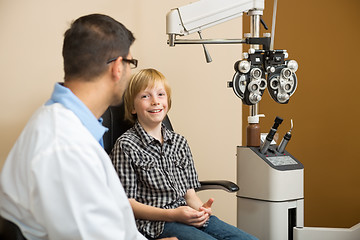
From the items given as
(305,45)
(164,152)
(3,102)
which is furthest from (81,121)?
(305,45)

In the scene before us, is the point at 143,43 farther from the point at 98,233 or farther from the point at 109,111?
the point at 98,233

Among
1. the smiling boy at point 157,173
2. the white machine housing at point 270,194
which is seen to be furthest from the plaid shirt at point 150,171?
the white machine housing at point 270,194

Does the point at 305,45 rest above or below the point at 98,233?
above

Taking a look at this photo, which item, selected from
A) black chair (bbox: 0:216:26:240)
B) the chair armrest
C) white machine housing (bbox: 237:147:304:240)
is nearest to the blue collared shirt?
black chair (bbox: 0:216:26:240)

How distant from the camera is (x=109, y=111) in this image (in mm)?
2008

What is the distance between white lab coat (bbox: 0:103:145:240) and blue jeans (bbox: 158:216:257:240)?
646 millimetres

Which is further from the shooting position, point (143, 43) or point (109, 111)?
point (143, 43)

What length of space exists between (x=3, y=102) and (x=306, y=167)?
1901mm

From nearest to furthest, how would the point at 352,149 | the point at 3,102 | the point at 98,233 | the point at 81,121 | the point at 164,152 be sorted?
the point at 98,233, the point at 81,121, the point at 164,152, the point at 3,102, the point at 352,149

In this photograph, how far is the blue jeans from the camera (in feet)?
5.65

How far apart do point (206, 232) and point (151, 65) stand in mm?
1112

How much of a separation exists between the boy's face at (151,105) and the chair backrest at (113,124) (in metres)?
0.10

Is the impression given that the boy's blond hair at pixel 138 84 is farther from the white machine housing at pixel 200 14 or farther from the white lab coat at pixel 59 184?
the white lab coat at pixel 59 184

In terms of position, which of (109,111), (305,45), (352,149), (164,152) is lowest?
(352,149)
